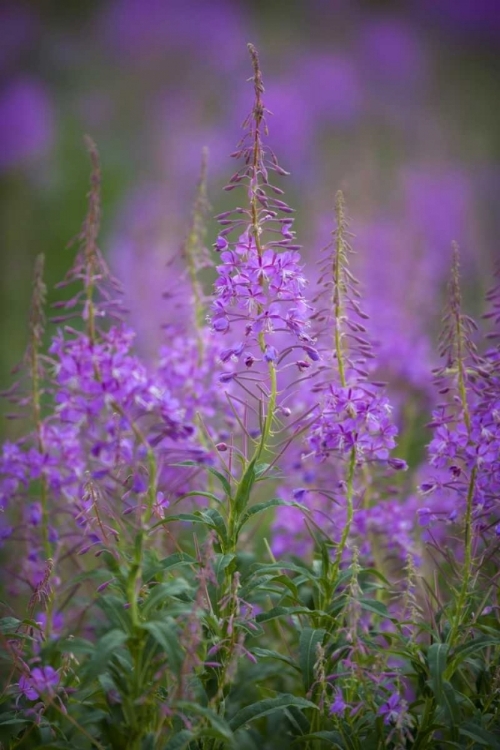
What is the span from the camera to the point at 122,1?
11375mm

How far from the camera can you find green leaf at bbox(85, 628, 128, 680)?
1.76m

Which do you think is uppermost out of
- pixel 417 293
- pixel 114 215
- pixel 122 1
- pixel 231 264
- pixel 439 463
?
pixel 122 1

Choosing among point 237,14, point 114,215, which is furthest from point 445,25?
point 114,215

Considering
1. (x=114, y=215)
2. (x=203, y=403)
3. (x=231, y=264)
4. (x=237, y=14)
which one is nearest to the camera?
(x=231, y=264)

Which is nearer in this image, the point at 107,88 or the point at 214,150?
the point at 214,150

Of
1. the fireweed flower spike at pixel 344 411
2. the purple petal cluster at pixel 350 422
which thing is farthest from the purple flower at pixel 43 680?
the purple petal cluster at pixel 350 422

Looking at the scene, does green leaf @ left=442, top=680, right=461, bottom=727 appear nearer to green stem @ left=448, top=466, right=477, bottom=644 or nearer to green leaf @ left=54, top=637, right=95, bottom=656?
green stem @ left=448, top=466, right=477, bottom=644

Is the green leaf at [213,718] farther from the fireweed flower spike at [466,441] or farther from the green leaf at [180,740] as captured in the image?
the fireweed flower spike at [466,441]

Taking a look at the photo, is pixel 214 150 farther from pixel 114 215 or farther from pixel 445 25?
pixel 445 25

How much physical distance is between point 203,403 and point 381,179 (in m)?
7.05

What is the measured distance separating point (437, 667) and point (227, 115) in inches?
365

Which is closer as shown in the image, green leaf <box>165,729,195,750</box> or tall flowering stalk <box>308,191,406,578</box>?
green leaf <box>165,729,195,750</box>

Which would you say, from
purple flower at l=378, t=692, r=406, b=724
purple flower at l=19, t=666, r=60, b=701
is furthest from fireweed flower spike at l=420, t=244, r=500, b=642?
purple flower at l=19, t=666, r=60, b=701

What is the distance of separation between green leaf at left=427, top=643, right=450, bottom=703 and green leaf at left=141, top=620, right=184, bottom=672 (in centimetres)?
70
